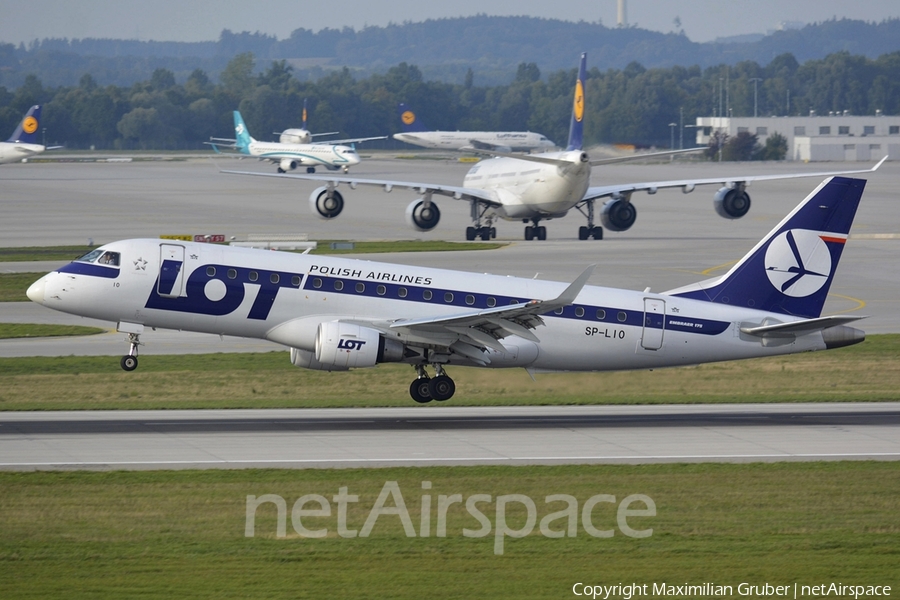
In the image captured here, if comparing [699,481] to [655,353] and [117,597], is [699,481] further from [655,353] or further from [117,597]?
[117,597]

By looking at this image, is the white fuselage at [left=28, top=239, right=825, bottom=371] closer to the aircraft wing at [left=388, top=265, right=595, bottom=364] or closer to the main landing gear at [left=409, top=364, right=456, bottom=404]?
the aircraft wing at [left=388, top=265, right=595, bottom=364]

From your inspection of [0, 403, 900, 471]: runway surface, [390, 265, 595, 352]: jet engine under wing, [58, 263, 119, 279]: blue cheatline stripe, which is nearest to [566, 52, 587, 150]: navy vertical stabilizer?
[0, 403, 900, 471]: runway surface

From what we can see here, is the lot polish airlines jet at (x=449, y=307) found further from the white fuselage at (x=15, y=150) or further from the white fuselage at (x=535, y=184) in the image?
the white fuselage at (x=15, y=150)

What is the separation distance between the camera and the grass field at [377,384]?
36.6m

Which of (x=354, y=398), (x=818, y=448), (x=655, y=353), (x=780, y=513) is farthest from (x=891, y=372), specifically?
(x=780, y=513)

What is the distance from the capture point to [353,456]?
2909cm

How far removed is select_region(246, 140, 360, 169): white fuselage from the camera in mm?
171750

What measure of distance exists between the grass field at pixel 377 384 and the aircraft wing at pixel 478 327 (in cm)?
147

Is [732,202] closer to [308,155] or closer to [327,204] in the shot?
[327,204]

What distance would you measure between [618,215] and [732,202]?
769 cm

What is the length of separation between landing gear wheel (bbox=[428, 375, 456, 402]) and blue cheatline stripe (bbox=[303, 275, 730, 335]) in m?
2.10

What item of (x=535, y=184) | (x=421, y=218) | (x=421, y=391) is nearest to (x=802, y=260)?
(x=421, y=391)

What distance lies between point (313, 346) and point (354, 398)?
14.0 feet

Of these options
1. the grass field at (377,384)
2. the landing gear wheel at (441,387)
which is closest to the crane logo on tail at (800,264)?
the grass field at (377,384)
